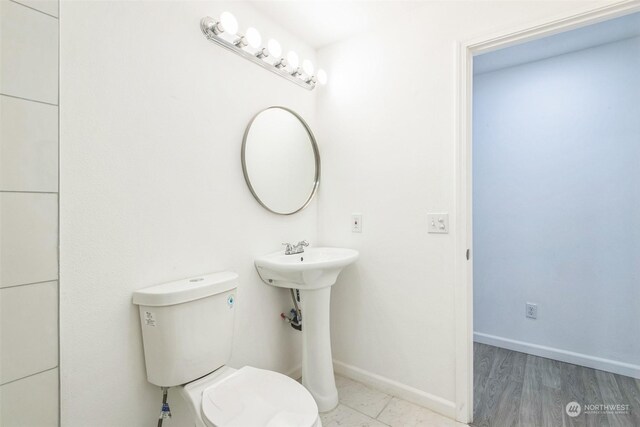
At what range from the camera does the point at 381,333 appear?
5.75 feet

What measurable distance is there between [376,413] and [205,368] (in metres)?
0.94

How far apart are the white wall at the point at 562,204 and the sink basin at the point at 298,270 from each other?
55.5 inches

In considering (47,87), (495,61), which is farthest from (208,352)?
(495,61)

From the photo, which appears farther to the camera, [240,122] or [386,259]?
[386,259]

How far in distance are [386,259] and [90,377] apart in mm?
1402

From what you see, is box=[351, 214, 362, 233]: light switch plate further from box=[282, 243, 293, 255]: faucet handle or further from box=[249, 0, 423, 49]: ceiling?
box=[249, 0, 423, 49]: ceiling

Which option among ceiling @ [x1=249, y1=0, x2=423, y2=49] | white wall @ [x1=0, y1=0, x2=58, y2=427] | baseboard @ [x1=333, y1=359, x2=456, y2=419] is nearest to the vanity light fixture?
ceiling @ [x1=249, y1=0, x2=423, y2=49]

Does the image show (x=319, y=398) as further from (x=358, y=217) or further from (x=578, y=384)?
(x=578, y=384)

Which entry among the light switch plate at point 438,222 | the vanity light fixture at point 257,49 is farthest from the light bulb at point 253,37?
the light switch plate at point 438,222

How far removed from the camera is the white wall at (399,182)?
1518mm

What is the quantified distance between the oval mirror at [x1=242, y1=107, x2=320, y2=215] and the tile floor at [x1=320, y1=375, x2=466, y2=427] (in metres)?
1.12

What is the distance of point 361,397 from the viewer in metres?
1.68

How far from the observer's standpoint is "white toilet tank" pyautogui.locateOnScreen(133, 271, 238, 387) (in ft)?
3.51

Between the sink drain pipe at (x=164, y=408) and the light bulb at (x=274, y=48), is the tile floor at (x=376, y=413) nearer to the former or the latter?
the sink drain pipe at (x=164, y=408)
